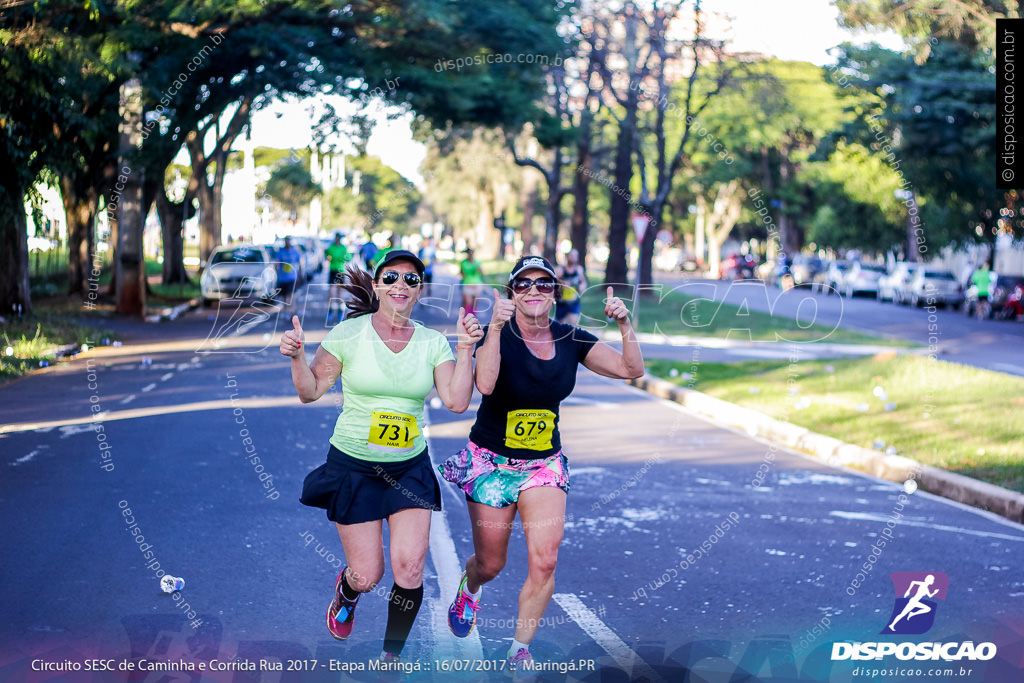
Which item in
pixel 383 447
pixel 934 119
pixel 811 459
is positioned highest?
pixel 934 119

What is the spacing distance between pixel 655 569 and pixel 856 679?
79.7 inches

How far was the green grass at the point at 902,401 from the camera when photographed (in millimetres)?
11547

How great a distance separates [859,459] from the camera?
11656 mm

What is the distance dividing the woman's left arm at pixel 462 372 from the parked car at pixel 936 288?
140ft

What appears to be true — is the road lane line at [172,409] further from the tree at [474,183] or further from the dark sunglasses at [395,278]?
the tree at [474,183]

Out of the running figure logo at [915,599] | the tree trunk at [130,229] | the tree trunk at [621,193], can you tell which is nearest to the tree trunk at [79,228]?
the tree trunk at [130,229]

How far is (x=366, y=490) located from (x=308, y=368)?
1.88 ft

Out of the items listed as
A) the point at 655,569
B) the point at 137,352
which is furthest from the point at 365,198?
the point at 655,569

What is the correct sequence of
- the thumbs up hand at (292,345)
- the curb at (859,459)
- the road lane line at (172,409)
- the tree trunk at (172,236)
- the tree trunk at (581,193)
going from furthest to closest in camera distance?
the tree trunk at (581,193) < the tree trunk at (172,236) < the road lane line at (172,409) < the curb at (859,459) < the thumbs up hand at (292,345)

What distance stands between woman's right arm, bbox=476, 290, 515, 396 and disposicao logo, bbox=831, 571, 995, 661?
2117 millimetres

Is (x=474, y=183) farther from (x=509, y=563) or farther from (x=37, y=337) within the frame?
(x=509, y=563)

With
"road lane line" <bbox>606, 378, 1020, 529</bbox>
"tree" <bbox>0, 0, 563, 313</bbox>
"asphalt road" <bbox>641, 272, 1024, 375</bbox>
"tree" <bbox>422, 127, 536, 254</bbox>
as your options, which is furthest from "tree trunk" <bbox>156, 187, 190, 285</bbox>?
"road lane line" <bbox>606, 378, 1020, 529</bbox>

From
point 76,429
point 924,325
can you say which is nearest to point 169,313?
→ point 76,429

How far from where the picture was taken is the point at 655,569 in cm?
725
